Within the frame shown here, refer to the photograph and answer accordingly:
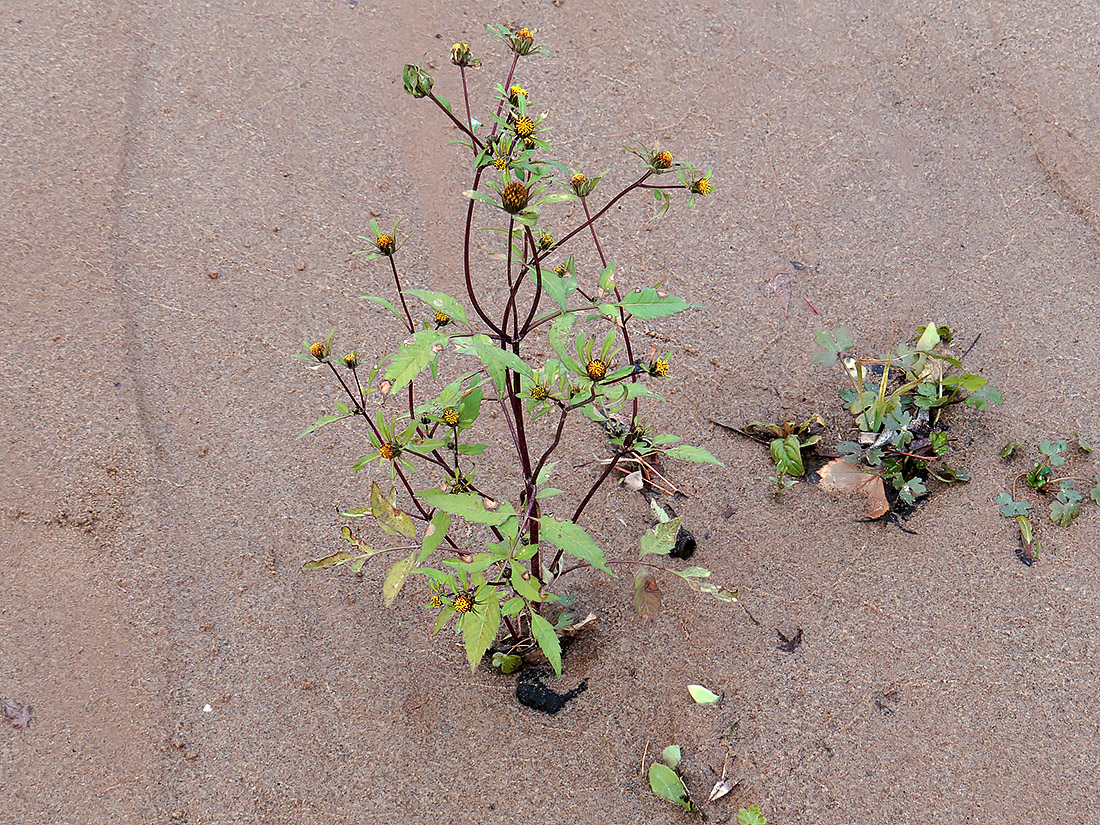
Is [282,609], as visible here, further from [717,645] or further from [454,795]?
[717,645]

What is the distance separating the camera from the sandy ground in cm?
177

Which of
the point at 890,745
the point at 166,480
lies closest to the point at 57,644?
the point at 166,480

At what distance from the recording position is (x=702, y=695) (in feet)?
6.03

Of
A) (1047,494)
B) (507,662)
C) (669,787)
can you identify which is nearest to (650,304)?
(507,662)

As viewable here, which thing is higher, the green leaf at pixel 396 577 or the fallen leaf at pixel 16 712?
the green leaf at pixel 396 577

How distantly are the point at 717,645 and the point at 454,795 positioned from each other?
666 mm

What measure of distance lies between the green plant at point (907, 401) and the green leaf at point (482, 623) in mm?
1233

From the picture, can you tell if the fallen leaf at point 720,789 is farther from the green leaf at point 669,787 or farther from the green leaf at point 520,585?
the green leaf at point 520,585

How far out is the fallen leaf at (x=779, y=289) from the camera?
2545 millimetres

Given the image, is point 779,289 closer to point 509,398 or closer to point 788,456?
point 788,456

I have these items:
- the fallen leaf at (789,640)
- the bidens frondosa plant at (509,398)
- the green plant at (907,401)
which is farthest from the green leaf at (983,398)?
the bidens frondosa plant at (509,398)

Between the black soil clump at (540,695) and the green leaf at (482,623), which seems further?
the black soil clump at (540,695)

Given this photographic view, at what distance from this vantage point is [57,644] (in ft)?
6.13

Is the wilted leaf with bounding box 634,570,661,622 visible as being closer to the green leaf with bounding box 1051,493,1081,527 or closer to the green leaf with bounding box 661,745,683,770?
the green leaf with bounding box 661,745,683,770
